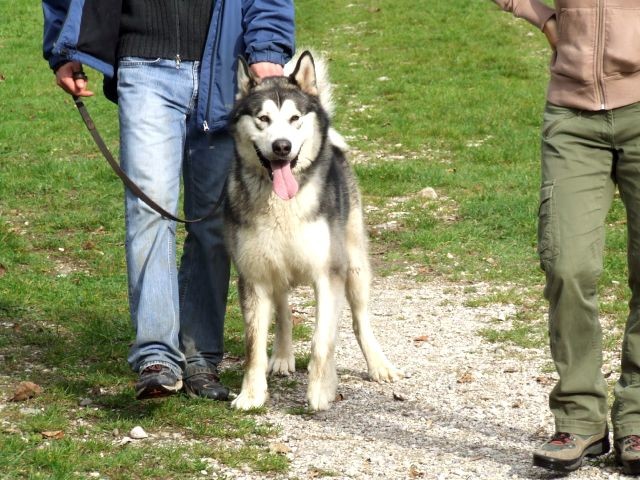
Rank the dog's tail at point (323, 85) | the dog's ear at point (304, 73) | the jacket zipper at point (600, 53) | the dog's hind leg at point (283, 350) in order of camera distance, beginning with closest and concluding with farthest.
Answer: the jacket zipper at point (600, 53)
the dog's ear at point (304, 73)
the dog's tail at point (323, 85)
the dog's hind leg at point (283, 350)

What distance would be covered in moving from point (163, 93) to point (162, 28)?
320 mm

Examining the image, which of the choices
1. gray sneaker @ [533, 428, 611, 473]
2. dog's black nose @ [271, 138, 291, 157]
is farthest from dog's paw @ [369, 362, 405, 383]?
gray sneaker @ [533, 428, 611, 473]

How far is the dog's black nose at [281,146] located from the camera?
5.01 meters

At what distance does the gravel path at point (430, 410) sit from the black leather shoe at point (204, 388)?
0.92ft

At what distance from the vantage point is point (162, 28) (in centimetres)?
511

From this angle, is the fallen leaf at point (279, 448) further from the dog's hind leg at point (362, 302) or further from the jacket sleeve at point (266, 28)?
the jacket sleeve at point (266, 28)

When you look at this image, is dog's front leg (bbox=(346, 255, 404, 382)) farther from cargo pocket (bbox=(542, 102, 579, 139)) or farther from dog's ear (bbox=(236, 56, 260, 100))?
cargo pocket (bbox=(542, 102, 579, 139))

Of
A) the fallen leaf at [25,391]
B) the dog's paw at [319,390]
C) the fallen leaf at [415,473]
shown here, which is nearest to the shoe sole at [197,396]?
the dog's paw at [319,390]

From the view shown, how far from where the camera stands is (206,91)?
521 cm

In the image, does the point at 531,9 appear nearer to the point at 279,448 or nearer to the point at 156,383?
the point at 279,448

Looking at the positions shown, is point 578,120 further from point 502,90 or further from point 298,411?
point 502,90

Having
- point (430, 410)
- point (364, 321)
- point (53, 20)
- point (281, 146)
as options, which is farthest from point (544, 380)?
point (53, 20)

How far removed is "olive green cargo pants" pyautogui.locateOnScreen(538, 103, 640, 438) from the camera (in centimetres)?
422

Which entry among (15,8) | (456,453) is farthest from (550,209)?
(15,8)
